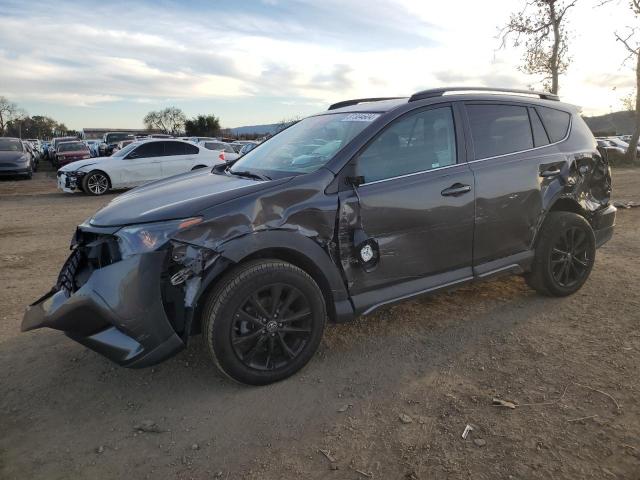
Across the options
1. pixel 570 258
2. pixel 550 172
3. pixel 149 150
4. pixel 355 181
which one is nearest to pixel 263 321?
pixel 355 181

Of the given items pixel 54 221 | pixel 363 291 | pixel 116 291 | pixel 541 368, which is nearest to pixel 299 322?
pixel 363 291

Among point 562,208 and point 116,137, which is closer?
point 562,208

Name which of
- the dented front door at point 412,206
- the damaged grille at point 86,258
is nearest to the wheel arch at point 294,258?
the dented front door at point 412,206

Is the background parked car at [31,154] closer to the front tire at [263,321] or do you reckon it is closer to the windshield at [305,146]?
the windshield at [305,146]

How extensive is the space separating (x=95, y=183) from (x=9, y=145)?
315 inches

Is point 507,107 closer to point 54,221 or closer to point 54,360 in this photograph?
point 54,360

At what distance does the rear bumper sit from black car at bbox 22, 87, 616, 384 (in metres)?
0.22

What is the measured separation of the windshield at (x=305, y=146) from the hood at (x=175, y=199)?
0.92 feet

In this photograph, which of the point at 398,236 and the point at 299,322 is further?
the point at 398,236

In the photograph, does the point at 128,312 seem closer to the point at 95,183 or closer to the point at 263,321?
the point at 263,321

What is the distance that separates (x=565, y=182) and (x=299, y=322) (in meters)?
2.75

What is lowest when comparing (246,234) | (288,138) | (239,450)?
(239,450)

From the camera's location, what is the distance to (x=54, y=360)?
142 inches

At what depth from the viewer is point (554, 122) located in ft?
14.8
